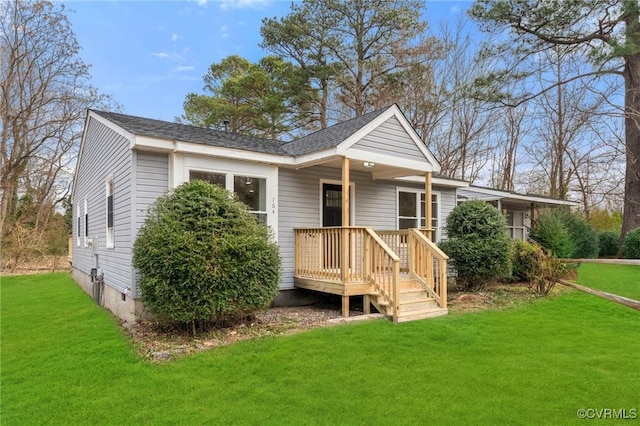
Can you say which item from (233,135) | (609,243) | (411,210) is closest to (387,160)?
(411,210)

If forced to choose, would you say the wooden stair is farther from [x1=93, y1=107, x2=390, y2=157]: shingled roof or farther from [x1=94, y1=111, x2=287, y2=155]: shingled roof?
[x1=94, y1=111, x2=287, y2=155]: shingled roof

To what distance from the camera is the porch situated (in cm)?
681

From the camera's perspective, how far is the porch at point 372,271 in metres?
6.81

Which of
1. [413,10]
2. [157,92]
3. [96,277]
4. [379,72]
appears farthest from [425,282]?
[157,92]

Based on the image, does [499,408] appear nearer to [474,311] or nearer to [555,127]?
[474,311]

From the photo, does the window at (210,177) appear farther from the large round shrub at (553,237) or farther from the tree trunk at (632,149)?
the tree trunk at (632,149)

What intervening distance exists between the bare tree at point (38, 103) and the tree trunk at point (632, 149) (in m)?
25.0

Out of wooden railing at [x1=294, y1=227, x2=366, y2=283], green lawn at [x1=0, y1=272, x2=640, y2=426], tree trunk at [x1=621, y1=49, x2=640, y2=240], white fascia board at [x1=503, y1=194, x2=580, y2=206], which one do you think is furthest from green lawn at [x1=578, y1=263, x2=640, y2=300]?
wooden railing at [x1=294, y1=227, x2=366, y2=283]

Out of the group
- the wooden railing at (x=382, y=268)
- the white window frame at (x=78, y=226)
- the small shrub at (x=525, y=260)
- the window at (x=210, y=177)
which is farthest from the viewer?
the white window frame at (x=78, y=226)

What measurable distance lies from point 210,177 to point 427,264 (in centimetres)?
437

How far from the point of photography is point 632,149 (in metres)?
14.7

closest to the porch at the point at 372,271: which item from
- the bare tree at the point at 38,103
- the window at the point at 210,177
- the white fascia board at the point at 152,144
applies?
the window at the point at 210,177

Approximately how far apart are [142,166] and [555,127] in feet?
72.8

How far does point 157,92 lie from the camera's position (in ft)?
60.9
